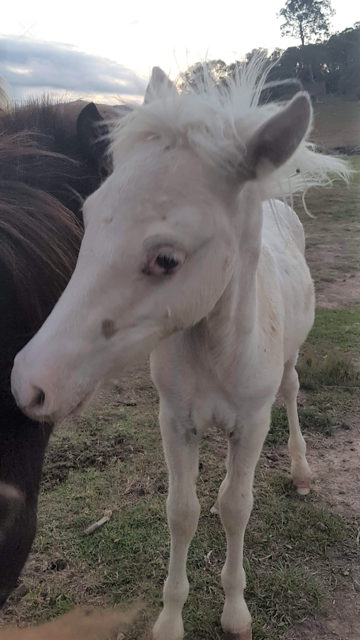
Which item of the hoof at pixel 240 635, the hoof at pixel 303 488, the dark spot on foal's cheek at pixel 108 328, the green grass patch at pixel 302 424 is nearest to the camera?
the dark spot on foal's cheek at pixel 108 328

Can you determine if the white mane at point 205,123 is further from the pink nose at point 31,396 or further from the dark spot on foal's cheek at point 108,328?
the pink nose at point 31,396

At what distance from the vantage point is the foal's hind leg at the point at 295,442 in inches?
100

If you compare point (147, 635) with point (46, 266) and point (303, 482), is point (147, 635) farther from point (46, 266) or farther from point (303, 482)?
point (46, 266)

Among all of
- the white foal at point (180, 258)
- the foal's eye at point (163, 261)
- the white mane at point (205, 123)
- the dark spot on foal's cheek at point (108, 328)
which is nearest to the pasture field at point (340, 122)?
the white foal at point (180, 258)

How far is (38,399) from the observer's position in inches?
33.5

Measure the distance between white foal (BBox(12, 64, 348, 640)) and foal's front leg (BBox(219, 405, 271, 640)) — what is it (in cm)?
12

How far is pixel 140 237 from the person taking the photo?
943mm

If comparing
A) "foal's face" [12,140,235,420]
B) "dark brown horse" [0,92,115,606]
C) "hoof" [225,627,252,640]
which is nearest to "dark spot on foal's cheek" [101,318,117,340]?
"foal's face" [12,140,235,420]

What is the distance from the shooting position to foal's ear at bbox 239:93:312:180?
95 centimetres

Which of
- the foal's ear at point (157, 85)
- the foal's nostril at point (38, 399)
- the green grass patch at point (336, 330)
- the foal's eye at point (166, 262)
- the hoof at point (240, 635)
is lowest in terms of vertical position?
the hoof at point (240, 635)

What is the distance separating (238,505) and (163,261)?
1.20m

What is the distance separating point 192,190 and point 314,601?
6.38 feet

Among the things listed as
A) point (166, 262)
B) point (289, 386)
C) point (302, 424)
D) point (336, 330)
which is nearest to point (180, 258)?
point (166, 262)

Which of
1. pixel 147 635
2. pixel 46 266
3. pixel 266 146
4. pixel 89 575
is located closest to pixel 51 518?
pixel 89 575
